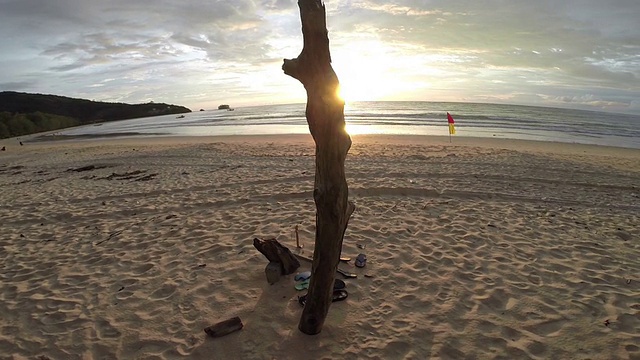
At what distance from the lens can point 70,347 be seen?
148 inches

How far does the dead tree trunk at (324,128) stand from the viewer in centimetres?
308

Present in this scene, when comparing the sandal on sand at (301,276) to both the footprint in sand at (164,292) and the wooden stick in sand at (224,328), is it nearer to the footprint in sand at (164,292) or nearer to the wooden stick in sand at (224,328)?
the wooden stick in sand at (224,328)

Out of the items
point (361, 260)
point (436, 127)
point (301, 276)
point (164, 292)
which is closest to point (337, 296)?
point (301, 276)

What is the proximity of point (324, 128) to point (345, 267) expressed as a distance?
266 cm

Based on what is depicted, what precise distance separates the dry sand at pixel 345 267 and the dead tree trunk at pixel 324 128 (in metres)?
1.12

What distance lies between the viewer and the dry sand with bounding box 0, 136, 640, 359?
3.79 metres

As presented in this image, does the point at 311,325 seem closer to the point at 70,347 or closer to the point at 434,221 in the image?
the point at 70,347

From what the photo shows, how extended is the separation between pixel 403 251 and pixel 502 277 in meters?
1.41

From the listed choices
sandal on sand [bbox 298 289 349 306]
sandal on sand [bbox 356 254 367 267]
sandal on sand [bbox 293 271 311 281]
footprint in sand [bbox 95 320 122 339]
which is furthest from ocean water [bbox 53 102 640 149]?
footprint in sand [bbox 95 320 122 339]

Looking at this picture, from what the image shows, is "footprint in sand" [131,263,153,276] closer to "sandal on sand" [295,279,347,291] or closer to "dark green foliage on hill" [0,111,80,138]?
"sandal on sand" [295,279,347,291]

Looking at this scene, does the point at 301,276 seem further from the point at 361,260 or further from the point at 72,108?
the point at 72,108

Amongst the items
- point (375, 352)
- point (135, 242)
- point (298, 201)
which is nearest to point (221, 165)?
point (298, 201)

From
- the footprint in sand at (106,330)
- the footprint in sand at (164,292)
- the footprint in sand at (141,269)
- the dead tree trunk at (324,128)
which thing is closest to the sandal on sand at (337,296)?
the dead tree trunk at (324,128)

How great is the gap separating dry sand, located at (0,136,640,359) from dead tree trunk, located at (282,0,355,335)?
1125 mm
